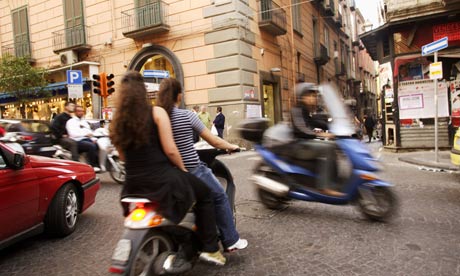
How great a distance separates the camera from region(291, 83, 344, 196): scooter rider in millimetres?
4609

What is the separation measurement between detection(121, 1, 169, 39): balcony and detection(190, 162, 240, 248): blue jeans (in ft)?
41.8

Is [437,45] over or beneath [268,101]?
over

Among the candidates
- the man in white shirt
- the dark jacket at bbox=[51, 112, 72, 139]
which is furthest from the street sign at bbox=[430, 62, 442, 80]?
the dark jacket at bbox=[51, 112, 72, 139]

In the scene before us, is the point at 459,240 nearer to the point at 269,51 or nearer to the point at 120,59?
the point at 269,51

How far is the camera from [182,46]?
15156 mm

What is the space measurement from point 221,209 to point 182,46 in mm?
12837

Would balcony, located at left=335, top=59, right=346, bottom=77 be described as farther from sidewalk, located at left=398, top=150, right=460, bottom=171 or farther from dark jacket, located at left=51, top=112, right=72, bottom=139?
dark jacket, located at left=51, top=112, right=72, bottom=139

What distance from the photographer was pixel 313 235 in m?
4.10

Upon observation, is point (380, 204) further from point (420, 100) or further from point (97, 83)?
point (97, 83)

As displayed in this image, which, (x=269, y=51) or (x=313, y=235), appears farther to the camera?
(x=269, y=51)

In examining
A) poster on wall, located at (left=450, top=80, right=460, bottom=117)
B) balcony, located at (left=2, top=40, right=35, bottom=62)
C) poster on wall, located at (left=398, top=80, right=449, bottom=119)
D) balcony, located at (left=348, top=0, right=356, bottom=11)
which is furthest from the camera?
balcony, located at (left=348, top=0, right=356, bottom=11)

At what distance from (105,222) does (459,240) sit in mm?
4074

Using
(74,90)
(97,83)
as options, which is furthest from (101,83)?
(74,90)

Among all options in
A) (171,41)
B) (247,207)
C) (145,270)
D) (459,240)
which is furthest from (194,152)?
(171,41)
